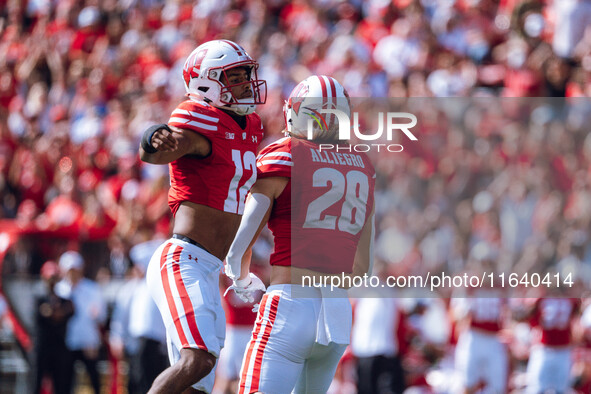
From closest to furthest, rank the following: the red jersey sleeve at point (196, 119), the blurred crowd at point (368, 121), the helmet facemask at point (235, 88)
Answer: the red jersey sleeve at point (196, 119)
the helmet facemask at point (235, 88)
the blurred crowd at point (368, 121)

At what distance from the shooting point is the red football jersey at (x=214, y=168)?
5613 millimetres

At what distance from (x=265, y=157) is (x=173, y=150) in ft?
1.70

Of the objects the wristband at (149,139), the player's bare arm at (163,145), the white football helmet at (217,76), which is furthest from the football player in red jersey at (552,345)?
the wristband at (149,139)

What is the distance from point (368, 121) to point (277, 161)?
4.60m

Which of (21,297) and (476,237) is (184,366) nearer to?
(476,237)

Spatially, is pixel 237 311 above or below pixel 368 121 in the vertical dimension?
below

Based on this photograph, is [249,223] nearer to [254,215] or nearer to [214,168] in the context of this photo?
[254,215]

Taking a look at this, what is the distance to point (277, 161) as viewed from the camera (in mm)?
5496

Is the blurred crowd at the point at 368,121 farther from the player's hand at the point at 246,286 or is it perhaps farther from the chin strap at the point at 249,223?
the chin strap at the point at 249,223

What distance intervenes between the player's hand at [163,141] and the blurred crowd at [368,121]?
4.68m

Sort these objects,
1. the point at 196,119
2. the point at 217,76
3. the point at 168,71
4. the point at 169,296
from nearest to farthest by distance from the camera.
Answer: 1. the point at 169,296
2. the point at 196,119
3. the point at 217,76
4. the point at 168,71

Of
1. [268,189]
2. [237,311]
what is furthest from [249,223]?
[237,311]

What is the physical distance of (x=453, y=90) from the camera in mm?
11641

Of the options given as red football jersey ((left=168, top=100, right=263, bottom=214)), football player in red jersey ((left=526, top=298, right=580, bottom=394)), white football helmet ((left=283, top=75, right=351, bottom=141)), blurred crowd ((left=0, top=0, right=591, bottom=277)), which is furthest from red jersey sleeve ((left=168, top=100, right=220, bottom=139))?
football player in red jersey ((left=526, top=298, right=580, bottom=394))
